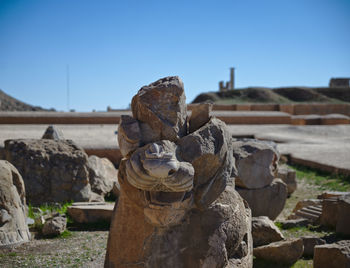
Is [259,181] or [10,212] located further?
[259,181]

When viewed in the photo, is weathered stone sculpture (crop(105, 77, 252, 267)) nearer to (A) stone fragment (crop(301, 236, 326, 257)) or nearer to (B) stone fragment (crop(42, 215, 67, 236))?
(A) stone fragment (crop(301, 236, 326, 257))

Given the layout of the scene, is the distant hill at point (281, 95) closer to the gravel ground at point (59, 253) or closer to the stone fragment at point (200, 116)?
the gravel ground at point (59, 253)

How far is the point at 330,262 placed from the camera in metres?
3.64

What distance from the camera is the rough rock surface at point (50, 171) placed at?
615 cm

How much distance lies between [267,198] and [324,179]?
3.28 meters

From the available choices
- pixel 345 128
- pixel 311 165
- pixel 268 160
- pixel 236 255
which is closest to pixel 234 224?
pixel 236 255

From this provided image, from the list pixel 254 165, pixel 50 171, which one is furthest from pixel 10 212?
pixel 254 165

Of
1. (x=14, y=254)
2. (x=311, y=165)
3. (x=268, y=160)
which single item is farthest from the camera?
(x=311, y=165)

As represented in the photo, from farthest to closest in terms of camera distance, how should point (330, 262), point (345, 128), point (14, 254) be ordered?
point (345, 128), point (14, 254), point (330, 262)

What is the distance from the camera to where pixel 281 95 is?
3409 cm

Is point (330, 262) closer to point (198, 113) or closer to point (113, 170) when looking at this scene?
point (198, 113)

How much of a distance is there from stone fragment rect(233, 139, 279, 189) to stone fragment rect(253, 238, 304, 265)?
1.56 m

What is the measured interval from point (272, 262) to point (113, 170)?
4425 millimetres

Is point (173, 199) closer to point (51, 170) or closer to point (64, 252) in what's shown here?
point (64, 252)
